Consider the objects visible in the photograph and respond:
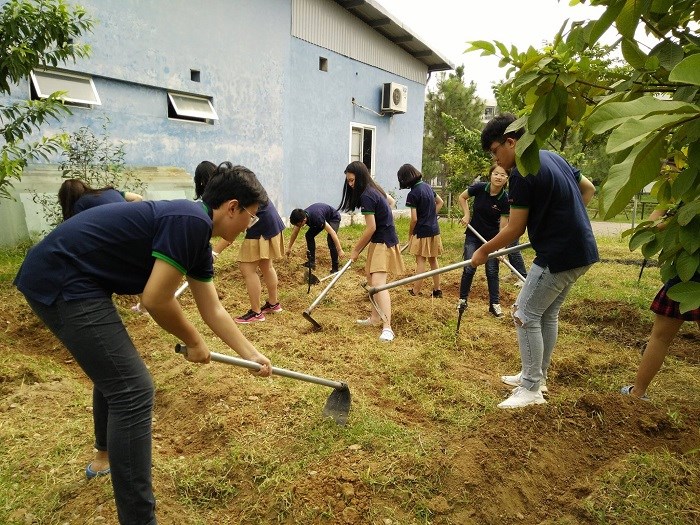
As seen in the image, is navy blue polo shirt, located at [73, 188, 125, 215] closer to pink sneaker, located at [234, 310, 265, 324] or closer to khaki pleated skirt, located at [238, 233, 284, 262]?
khaki pleated skirt, located at [238, 233, 284, 262]

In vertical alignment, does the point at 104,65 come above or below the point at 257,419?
above

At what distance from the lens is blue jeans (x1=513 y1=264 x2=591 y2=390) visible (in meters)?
2.87

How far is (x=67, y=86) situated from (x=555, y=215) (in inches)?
260

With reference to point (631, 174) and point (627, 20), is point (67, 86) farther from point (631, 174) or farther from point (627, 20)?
point (631, 174)

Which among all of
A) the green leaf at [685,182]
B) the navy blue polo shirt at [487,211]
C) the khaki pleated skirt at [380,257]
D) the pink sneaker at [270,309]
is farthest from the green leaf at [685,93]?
the pink sneaker at [270,309]

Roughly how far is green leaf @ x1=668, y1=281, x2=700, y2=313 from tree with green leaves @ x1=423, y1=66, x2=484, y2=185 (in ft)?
77.3

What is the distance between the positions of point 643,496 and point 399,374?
6.22ft

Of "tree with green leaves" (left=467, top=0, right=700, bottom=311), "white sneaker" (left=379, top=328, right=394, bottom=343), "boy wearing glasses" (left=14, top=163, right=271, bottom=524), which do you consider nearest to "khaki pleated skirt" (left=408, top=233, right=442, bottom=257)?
→ "white sneaker" (left=379, top=328, right=394, bottom=343)

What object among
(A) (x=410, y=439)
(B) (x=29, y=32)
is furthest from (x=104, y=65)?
(A) (x=410, y=439)

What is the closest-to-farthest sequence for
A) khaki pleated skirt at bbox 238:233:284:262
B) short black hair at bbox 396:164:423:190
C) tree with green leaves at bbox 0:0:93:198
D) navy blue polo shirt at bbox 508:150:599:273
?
navy blue polo shirt at bbox 508:150:599:273 → tree with green leaves at bbox 0:0:93:198 → khaki pleated skirt at bbox 238:233:284:262 → short black hair at bbox 396:164:423:190

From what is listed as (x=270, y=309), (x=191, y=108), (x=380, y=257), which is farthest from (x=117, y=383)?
(x=191, y=108)

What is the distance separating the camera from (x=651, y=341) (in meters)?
2.97

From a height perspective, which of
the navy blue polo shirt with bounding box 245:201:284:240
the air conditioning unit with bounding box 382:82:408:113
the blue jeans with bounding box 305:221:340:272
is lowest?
the blue jeans with bounding box 305:221:340:272

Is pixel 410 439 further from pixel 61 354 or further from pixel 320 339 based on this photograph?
pixel 61 354
